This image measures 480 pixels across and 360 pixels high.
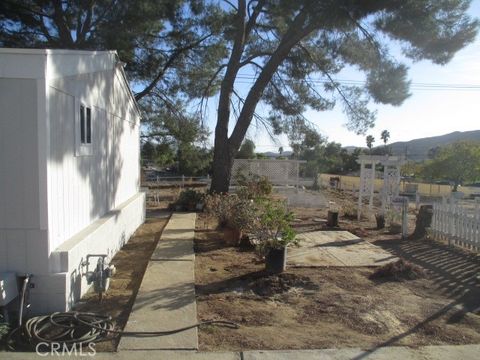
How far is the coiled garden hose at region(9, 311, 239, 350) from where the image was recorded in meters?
3.99

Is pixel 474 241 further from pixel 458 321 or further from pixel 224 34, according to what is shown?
pixel 224 34

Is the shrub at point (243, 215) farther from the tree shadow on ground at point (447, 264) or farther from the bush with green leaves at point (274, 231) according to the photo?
Answer: the tree shadow on ground at point (447, 264)

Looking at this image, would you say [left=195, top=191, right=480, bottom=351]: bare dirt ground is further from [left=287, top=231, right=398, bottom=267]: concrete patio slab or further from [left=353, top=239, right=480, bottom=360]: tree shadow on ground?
[left=287, top=231, right=398, bottom=267]: concrete patio slab

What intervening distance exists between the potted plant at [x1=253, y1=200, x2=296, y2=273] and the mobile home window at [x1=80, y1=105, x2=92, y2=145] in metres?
2.93

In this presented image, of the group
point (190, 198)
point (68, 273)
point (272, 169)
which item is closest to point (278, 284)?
point (68, 273)

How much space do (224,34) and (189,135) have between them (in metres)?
5.64

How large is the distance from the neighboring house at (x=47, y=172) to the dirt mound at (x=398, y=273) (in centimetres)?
418

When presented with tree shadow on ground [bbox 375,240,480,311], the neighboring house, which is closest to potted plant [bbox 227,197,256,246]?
the neighboring house

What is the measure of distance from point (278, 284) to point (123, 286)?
2.13 metres

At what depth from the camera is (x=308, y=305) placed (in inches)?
208

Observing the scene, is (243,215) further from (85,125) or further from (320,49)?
(320,49)

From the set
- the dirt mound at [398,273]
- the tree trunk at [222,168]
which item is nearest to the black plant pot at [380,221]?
the dirt mound at [398,273]

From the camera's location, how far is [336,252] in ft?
27.5

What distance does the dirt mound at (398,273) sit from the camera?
6.55m
